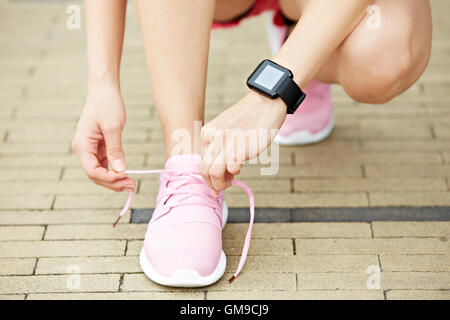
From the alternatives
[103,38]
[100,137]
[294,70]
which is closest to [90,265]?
[100,137]

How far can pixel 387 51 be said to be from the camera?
1.42 m

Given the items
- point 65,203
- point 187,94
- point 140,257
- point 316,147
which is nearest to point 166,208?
point 140,257

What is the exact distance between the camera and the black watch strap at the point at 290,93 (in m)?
1.28

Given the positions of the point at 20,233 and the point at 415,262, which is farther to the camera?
the point at 20,233

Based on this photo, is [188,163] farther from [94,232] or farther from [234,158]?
[94,232]

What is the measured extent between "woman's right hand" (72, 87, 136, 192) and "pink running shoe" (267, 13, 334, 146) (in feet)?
2.18

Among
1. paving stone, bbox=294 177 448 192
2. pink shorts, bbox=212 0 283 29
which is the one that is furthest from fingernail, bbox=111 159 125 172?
pink shorts, bbox=212 0 283 29

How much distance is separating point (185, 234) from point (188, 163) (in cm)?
17

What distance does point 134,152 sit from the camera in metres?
1.93

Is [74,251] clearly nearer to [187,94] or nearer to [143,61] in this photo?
[187,94]

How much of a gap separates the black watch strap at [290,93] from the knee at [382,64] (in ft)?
0.72

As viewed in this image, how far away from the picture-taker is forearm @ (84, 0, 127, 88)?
1.47 meters

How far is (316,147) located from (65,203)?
797mm

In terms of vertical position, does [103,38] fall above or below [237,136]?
above
